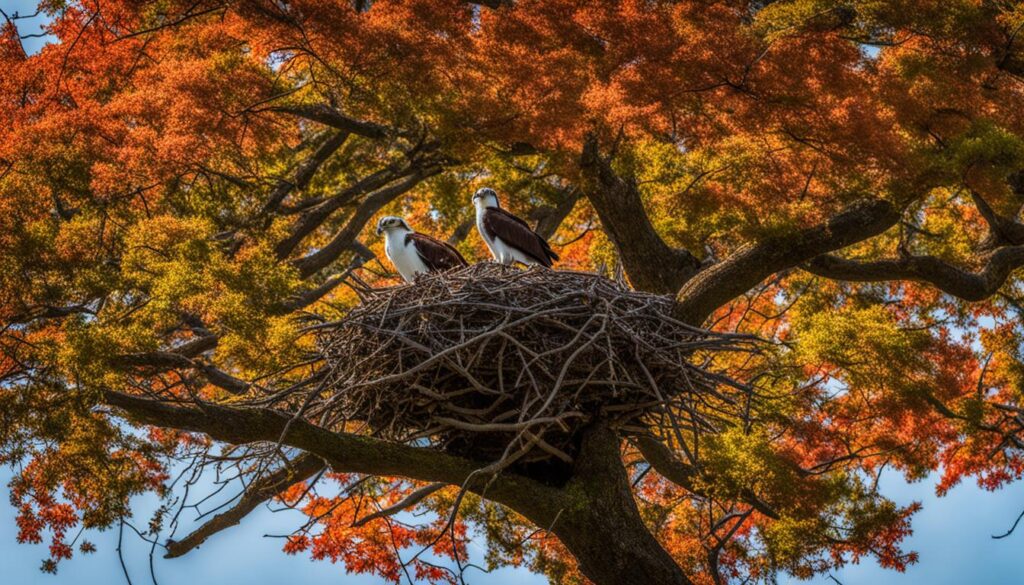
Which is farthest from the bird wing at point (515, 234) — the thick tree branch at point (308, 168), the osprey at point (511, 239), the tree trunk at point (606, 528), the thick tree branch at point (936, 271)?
the thick tree branch at point (308, 168)

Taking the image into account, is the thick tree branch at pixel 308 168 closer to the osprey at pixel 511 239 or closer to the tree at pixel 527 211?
the tree at pixel 527 211

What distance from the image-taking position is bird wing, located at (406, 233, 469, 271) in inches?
294

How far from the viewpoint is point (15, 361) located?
21.5ft

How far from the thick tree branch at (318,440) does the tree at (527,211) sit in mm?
16

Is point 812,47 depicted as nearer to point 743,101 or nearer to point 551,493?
point 743,101

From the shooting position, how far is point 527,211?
1062cm

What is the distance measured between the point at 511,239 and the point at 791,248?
2238 millimetres

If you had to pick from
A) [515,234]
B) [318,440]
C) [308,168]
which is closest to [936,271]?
[515,234]

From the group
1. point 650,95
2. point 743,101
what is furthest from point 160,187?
point 743,101

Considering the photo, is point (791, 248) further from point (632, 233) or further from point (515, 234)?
point (515, 234)

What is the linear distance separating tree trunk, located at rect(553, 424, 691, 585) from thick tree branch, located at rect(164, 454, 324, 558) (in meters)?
1.81

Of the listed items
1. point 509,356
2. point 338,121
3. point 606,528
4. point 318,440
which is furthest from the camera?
point 338,121

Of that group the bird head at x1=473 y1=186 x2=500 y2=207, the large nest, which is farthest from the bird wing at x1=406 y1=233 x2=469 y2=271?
the large nest

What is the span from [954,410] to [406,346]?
6220 millimetres
